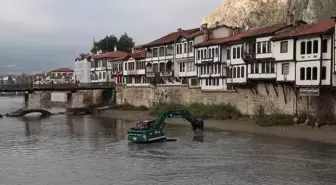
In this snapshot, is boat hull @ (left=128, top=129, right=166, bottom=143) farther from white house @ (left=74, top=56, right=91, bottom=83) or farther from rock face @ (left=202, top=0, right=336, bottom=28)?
white house @ (left=74, top=56, right=91, bottom=83)

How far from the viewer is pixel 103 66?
329 feet

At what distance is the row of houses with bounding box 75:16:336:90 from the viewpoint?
44.1 metres

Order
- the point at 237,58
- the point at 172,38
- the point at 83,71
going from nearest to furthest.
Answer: the point at 237,58, the point at 172,38, the point at 83,71

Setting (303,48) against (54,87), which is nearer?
(303,48)

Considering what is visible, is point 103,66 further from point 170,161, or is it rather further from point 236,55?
point 170,161

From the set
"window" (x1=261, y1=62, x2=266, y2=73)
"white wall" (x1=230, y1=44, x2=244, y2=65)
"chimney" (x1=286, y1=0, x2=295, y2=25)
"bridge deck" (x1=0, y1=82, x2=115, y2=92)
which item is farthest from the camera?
"bridge deck" (x1=0, y1=82, x2=115, y2=92)

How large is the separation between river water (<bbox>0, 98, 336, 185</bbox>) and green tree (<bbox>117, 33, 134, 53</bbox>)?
272 feet

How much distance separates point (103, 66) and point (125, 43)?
31.8 m

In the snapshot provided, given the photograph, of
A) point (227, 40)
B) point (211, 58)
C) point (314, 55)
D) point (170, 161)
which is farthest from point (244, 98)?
point (170, 161)

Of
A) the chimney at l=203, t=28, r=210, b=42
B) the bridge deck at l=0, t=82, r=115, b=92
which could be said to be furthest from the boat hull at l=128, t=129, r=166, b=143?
the bridge deck at l=0, t=82, r=115, b=92

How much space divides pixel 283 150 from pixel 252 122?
16019mm

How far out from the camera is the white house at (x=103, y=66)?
98375 millimetres

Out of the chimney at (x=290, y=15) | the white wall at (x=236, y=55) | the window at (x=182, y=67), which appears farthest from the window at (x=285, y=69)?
the window at (x=182, y=67)

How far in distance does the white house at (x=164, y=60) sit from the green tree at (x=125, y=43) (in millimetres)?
51930
